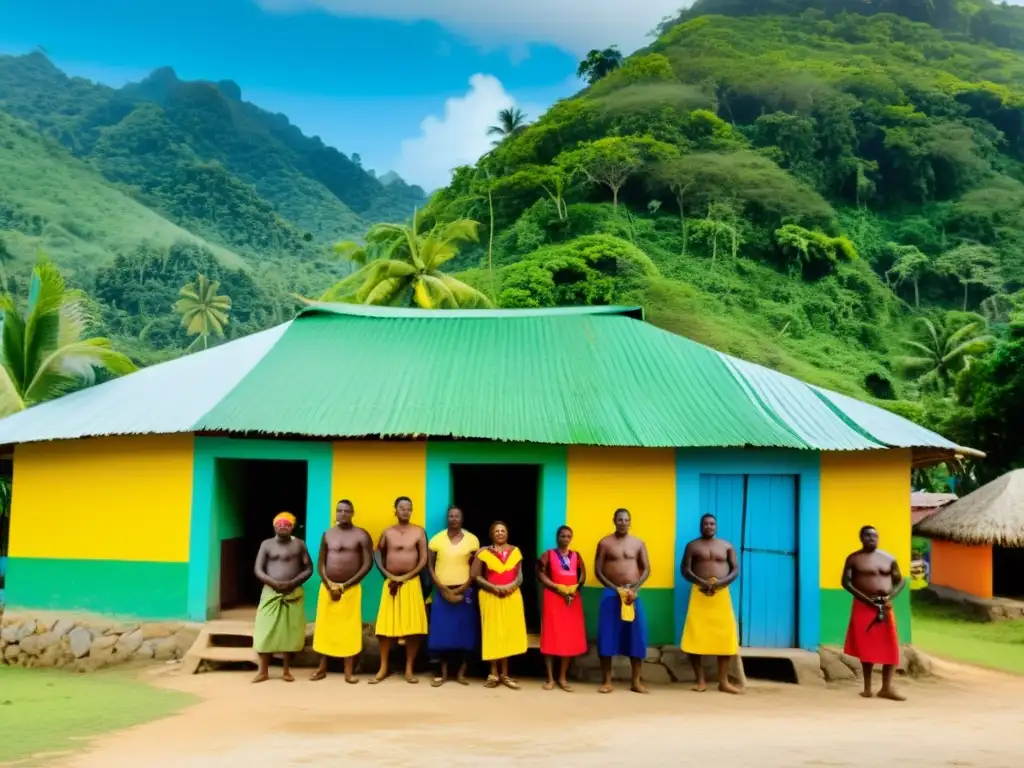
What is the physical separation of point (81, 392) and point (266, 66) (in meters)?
95.0

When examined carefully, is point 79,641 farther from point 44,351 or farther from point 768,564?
point 44,351

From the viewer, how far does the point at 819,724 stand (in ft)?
22.7

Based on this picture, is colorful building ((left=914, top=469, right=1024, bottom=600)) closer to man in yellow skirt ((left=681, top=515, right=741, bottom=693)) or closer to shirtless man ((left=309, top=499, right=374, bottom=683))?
man in yellow skirt ((left=681, top=515, right=741, bottom=693))

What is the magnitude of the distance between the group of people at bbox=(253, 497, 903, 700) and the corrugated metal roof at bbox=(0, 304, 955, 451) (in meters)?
0.98

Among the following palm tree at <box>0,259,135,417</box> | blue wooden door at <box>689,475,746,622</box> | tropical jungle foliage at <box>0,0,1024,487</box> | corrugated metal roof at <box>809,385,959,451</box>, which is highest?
tropical jungle foliage at <box>0,0,1024,487</box>

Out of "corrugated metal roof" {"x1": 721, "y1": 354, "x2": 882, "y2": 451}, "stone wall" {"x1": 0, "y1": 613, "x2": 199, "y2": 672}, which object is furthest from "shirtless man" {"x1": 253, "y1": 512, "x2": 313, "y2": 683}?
"corrugated metal roof" {"x1": 721, "y1": 354, "x2": 882, "y2": 451}

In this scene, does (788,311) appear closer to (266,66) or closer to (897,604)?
(897,604)

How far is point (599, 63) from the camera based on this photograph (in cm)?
6275

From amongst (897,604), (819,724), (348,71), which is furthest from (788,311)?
(348,71)

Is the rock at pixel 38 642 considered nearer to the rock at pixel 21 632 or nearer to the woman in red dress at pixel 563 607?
the rock at pixel 21 632

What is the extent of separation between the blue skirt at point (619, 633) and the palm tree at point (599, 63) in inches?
2295

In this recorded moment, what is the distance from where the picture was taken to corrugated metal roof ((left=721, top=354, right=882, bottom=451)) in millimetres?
8875

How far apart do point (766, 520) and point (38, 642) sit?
7.18 meters

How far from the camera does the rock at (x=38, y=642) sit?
30.6ft
